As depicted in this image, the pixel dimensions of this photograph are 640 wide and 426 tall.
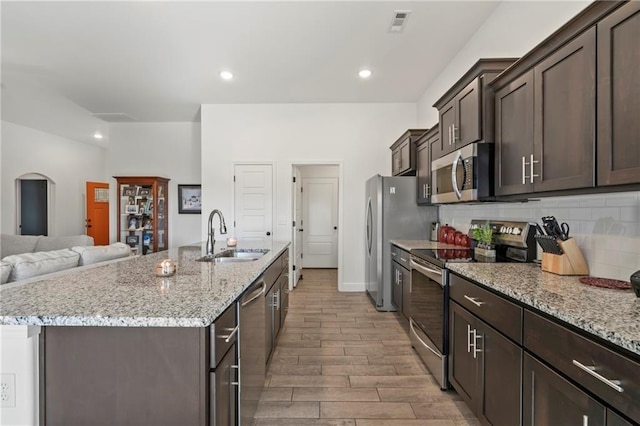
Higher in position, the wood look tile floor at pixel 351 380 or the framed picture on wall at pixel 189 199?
the framed picture on wall at pixel 189 199

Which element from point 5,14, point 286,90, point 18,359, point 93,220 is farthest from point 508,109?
point 93,220

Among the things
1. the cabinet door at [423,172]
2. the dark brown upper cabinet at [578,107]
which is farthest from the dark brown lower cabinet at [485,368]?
the cabinet door at [423,172]

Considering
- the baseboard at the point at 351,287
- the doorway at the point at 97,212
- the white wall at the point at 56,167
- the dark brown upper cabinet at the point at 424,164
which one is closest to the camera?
the dark brown upper cabinet at the point at 424,164

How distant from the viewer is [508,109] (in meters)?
2.00

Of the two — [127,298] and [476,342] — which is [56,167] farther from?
[476,342]

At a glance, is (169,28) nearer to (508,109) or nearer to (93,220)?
(508,109)

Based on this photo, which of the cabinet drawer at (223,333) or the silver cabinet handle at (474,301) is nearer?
the cabinet drawer at (223,333)

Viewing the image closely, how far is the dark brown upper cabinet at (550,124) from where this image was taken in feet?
4.64

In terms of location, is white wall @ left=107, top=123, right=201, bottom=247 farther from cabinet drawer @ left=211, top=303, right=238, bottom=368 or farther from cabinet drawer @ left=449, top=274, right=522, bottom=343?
cabinet drawer @ left=449, top=274, right=522, bottom=343


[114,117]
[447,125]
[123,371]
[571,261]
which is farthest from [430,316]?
[114,117]

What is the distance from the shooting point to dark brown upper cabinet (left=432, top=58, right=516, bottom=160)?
7.09ft

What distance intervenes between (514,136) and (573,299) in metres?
1.08

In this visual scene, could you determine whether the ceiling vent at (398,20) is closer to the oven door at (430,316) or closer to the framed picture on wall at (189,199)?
the oven door at (430,316)

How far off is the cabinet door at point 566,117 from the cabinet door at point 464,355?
0.85 metres
